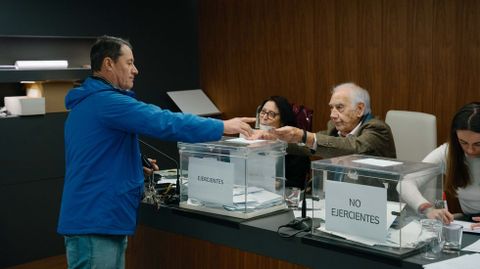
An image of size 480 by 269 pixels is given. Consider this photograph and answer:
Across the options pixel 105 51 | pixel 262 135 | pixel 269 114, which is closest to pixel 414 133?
pixel 269 114

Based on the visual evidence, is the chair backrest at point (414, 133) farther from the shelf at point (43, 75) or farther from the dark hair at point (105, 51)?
the shelf at point (43, 75)

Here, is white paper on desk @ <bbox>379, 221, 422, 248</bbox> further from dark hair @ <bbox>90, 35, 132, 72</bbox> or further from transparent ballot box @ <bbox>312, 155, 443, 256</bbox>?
dark hair @ <bbox>90, 35, 132, 72</bbox>

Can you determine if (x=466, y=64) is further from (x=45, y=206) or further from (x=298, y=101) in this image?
(x=45, y=206)

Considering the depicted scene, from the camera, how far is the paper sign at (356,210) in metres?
1.98

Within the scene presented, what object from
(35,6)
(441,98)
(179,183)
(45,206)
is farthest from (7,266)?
(441,98)

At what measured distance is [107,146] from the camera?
7.89ft

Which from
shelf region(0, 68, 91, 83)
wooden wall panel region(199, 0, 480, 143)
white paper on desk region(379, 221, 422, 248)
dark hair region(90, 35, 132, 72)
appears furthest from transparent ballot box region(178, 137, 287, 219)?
shelf region(0, 68, 91, 83)

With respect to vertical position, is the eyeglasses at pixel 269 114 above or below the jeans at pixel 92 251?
Result: above

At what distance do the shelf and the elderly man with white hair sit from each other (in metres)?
2.25

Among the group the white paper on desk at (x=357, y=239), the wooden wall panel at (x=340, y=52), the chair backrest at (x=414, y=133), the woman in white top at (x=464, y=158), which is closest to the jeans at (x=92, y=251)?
the white paper on desk at (x=357, y=239)

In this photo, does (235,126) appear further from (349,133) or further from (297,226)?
(349,133)

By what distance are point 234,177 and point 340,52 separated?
2531mm

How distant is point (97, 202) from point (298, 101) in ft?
9.57

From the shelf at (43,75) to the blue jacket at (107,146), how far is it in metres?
2.26
